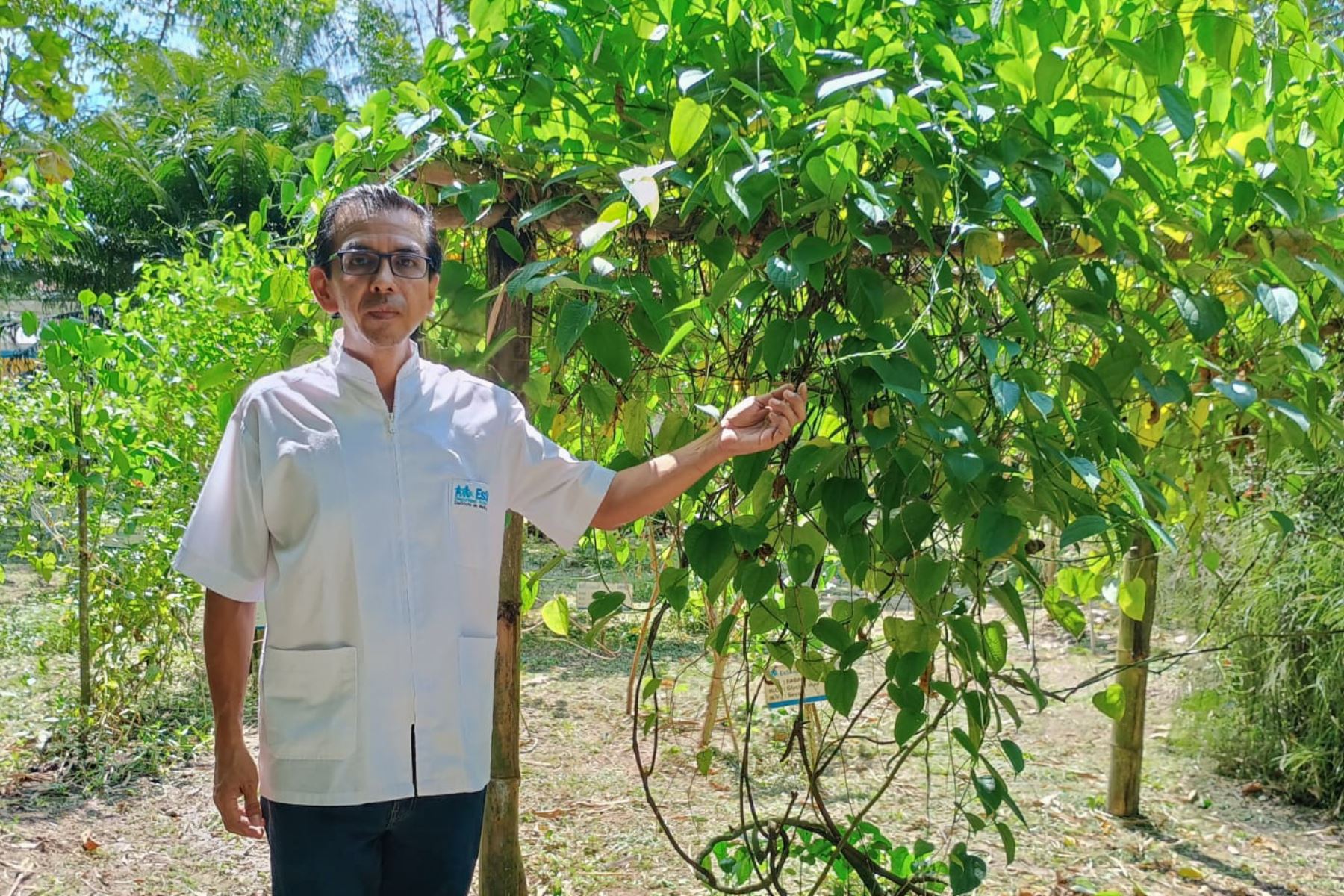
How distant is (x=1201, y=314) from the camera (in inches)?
48.5

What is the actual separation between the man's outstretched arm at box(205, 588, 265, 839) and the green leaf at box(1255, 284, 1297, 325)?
1.09m

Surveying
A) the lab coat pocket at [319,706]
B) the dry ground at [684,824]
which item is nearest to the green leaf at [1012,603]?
the lab coat pocket at [319,706]

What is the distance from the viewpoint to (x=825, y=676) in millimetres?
1453

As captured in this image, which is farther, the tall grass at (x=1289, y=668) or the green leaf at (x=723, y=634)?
the tall grass at (x=1289, y=668)

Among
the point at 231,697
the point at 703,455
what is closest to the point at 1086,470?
the point at 703,455

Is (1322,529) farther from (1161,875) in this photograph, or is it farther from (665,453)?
(665,453)

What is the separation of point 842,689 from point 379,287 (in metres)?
0.72

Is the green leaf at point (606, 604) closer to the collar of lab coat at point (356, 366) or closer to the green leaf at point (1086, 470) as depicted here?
the collar of lab coat at point (356, 366)

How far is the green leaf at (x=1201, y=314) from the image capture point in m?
1.22

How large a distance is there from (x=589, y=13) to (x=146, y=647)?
2.89m

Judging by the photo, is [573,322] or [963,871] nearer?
[573,322]

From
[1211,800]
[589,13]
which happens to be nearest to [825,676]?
[589,13]

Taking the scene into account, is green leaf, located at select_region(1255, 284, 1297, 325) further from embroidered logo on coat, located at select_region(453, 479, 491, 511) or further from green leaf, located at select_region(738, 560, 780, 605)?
embroidered logo on coat, located at select_region(453, 479, 491, 511)

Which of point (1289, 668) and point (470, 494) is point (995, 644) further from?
point (1289, 668)
